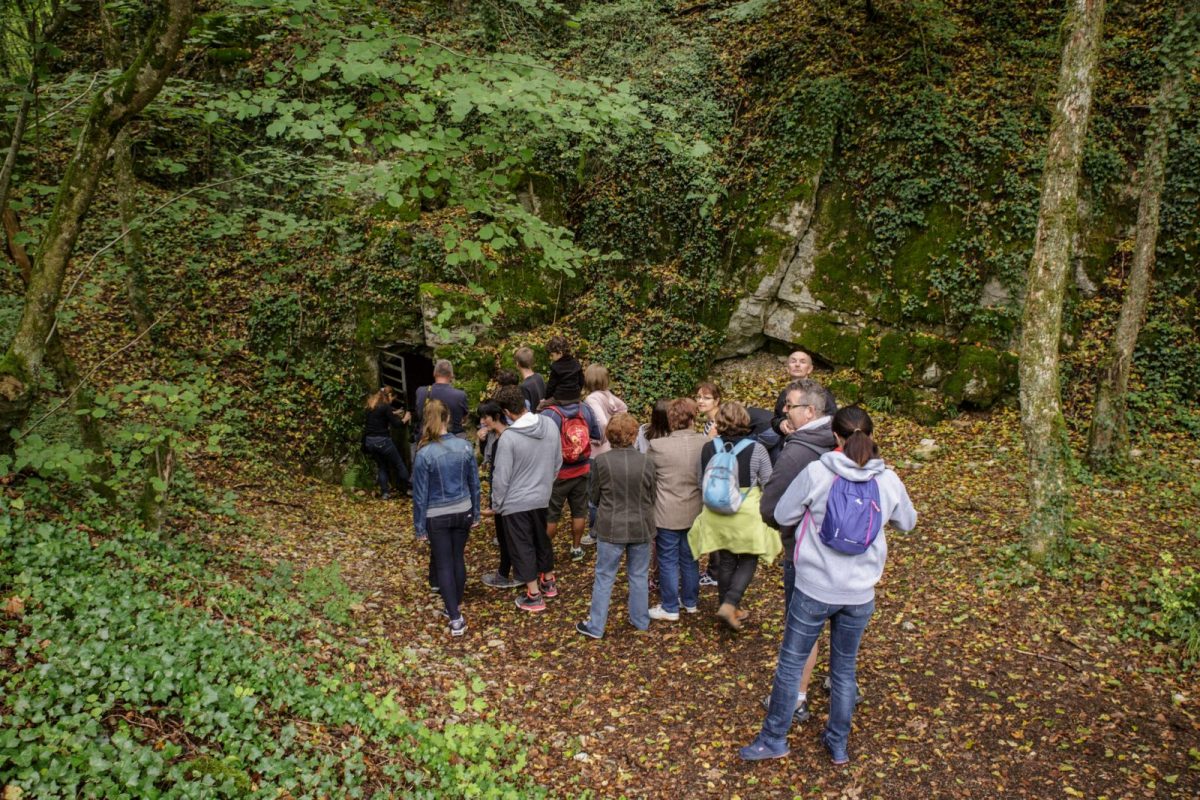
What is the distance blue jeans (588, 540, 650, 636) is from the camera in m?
5.62

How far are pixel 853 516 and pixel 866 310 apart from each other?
Answer: 29.5 feet

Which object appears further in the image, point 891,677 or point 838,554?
point 891,677

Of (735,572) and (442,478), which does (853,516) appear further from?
(442,478)

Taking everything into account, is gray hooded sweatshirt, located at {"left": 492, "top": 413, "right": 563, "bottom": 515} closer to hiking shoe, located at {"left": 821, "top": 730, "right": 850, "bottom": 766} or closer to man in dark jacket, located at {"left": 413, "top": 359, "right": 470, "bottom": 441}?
man in dark jacket, located at {"left": 413, "top": 359, "right": 470, "bottom": 441}

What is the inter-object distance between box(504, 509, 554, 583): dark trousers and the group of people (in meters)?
0.01

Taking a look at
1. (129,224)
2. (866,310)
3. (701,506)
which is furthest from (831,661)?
(129,224)

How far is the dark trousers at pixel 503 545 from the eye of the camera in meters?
6.37

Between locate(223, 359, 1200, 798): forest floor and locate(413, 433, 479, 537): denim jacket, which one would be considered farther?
locate(413, 433, 479, 537): denim jacket

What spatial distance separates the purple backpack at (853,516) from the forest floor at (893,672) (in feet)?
5.54

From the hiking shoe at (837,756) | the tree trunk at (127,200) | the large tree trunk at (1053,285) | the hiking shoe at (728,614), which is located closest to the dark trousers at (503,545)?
the hiking shoe at (728,614)

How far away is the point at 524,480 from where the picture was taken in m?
6.04

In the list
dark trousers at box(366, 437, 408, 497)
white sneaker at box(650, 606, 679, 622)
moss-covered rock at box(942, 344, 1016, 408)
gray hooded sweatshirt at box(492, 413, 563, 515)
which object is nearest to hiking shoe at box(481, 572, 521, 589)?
gray hooded sweatshirt at box(492, 413, 563, 515)

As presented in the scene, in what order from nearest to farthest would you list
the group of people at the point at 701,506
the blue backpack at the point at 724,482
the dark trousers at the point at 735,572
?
the group of people at the point at 701,506, the blue backpack at the point at 724,482, the dark trousers at the point at 735,572

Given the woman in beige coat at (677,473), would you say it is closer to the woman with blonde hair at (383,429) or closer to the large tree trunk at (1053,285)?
the large tree trunk at (1053,285)
